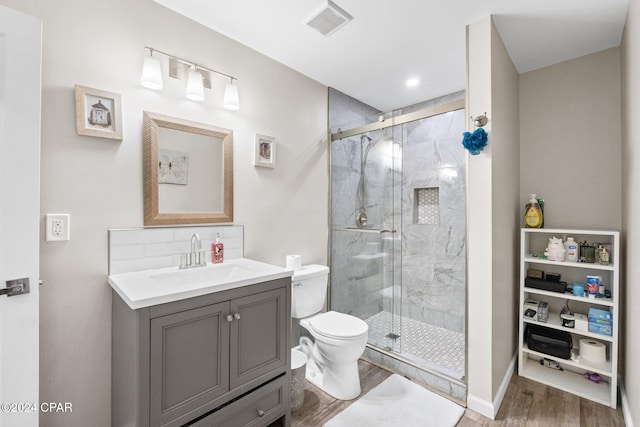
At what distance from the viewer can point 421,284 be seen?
3156 mm

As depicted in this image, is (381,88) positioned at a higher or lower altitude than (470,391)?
higher

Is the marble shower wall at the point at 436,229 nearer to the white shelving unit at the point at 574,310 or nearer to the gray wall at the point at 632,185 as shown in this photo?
the white shelving unit at the point at 574,310

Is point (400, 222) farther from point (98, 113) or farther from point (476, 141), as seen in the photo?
point (98, 113)

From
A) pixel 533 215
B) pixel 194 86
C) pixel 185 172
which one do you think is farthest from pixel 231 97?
pixel 533 215

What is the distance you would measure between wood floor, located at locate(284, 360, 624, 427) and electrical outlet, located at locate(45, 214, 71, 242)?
5.23ft

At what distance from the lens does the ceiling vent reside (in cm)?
171

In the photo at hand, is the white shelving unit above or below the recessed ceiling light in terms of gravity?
below

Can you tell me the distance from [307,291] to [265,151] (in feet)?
3.61

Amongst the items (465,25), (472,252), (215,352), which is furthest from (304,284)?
(465,25)

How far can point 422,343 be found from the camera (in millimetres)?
2697

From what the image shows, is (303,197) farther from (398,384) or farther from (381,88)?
(398,384)

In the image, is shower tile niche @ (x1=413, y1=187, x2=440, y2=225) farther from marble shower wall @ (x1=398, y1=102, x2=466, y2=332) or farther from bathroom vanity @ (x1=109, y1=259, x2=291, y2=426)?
bathroom vanity @ (x1=109, y1=259, x2=291, y2=426)

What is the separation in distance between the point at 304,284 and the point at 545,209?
2.07m

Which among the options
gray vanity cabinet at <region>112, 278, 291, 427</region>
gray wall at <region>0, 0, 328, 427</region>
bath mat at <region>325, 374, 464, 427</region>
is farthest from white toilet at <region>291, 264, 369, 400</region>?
gray wall at <region>0, 0, 328, 427</region>
